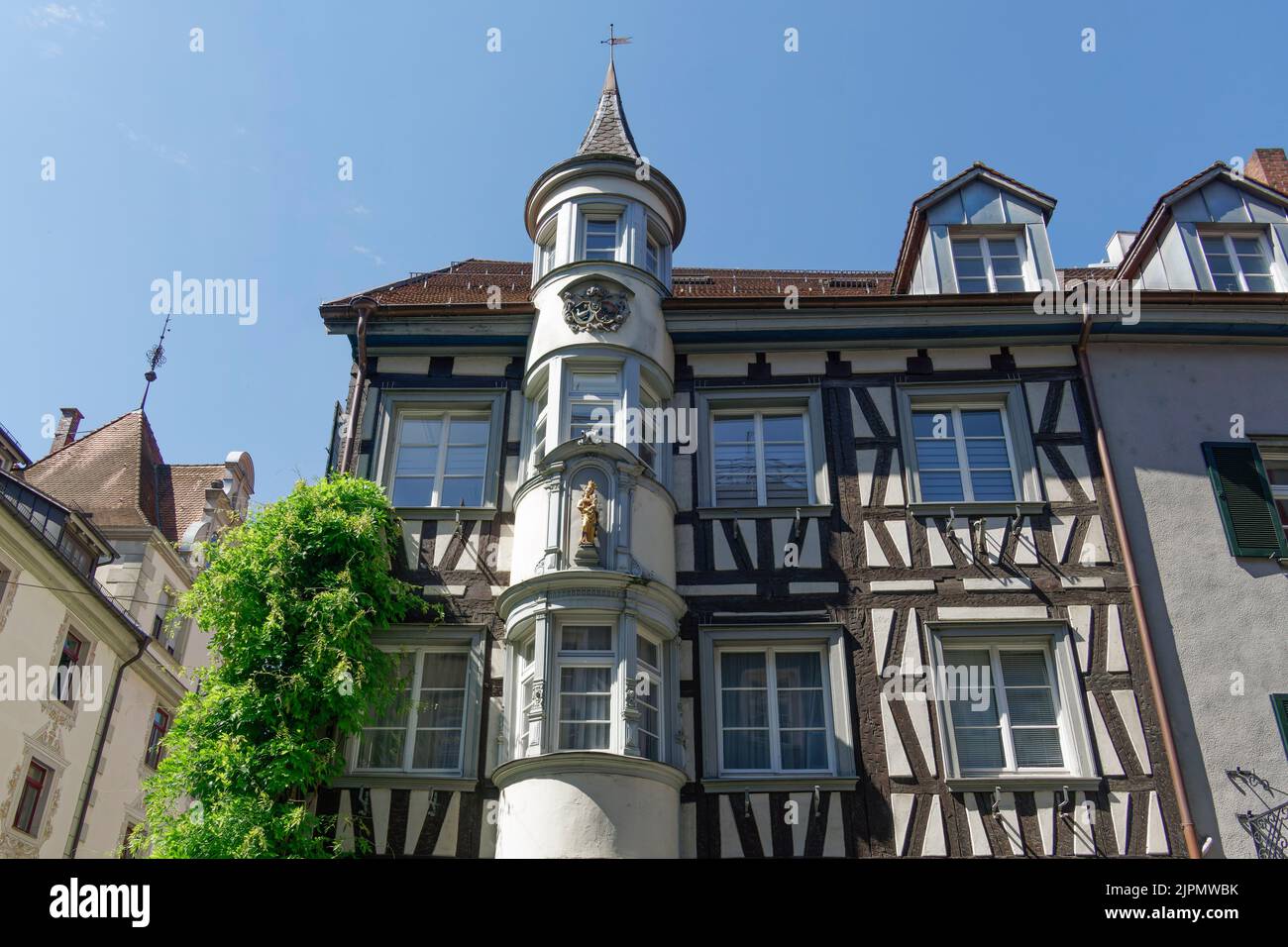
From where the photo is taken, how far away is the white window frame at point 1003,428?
14.1 metres

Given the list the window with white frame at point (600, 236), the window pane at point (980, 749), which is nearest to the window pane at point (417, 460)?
the window with white frame at point (600, 236)

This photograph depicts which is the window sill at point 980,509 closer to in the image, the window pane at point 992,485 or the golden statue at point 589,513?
the window pane at point 992,485

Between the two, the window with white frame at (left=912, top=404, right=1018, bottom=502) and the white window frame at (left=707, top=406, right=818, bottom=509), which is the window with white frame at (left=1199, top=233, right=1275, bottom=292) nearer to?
the window with white frame at (left=912, top=404, right=1018, bottom=502)

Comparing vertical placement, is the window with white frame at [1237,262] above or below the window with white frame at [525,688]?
above

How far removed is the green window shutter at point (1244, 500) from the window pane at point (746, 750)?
6082 millimetres

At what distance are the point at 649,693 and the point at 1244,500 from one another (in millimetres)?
7624

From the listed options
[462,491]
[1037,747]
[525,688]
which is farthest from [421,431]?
[1037,747]

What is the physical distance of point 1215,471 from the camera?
14305 millimetres

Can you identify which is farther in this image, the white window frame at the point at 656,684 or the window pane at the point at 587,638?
the window pane at the point at 587,638

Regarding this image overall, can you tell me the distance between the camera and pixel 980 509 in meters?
14.1

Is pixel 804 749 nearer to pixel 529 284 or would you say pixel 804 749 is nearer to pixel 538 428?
pixel 538 428

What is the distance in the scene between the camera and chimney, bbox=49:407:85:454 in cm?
3734

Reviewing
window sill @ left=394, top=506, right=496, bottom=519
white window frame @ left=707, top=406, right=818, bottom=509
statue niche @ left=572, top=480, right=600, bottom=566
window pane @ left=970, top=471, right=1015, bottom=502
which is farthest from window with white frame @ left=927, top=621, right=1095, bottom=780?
window sill @ left=394, top=506, right=496, bottom=519
